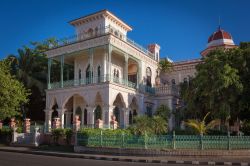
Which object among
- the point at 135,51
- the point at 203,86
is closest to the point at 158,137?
the point at 203,86

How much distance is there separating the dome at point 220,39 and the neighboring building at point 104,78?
0.56m

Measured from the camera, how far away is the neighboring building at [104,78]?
25203 millimetres

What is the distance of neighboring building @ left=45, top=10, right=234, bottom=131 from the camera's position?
992 inches

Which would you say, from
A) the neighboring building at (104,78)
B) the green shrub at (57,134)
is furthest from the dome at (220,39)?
the green shrub at (57,134)

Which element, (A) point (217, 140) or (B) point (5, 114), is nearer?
(A) point (217, 140)

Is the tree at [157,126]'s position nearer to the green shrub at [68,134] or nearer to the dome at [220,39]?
the green shrub at [68,134]

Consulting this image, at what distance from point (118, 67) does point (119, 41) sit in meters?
3.85

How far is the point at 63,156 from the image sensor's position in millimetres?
16391

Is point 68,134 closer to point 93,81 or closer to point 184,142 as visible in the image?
point 93,81

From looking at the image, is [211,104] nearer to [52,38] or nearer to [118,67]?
[118,67]

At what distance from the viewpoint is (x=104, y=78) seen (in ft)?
84.2

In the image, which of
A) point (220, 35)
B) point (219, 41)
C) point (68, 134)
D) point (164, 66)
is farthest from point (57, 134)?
point (220, 35)

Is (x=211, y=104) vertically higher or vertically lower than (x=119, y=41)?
lower

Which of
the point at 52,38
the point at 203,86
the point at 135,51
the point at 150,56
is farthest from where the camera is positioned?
the point at 52,38
